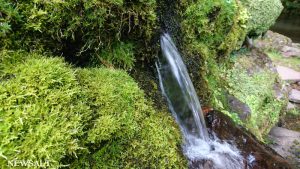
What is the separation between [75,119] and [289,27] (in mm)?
21019

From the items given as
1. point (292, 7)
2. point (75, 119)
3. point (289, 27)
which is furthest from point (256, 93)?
point (292, 7)

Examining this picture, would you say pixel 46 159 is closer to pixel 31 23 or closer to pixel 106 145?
pixel 106 145

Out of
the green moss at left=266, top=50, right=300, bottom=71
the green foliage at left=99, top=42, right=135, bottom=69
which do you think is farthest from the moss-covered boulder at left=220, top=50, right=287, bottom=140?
the green moss at left=266, top=50, right=300, bottom=71

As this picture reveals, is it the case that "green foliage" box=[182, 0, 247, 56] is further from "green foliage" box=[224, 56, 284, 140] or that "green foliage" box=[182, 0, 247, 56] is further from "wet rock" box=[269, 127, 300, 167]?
"wet rock" box=[269, 127, 300, 167]

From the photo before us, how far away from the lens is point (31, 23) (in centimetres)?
217

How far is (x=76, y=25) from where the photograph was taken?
7.78ft

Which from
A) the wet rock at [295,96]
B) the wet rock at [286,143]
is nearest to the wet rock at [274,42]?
the wet rock at [295,96]

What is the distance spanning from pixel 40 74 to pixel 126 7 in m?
1.06

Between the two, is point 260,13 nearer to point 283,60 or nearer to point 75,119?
point 283,60

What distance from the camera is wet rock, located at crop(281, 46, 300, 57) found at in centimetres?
1354

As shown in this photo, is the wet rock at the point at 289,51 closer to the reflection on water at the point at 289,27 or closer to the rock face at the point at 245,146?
the reflection on water at the point at 289,27

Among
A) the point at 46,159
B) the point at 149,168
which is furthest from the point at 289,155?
the point at 46,159

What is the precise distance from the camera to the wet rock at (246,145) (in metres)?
3.03

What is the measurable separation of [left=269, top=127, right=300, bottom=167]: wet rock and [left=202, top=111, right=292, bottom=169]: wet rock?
128 inches
